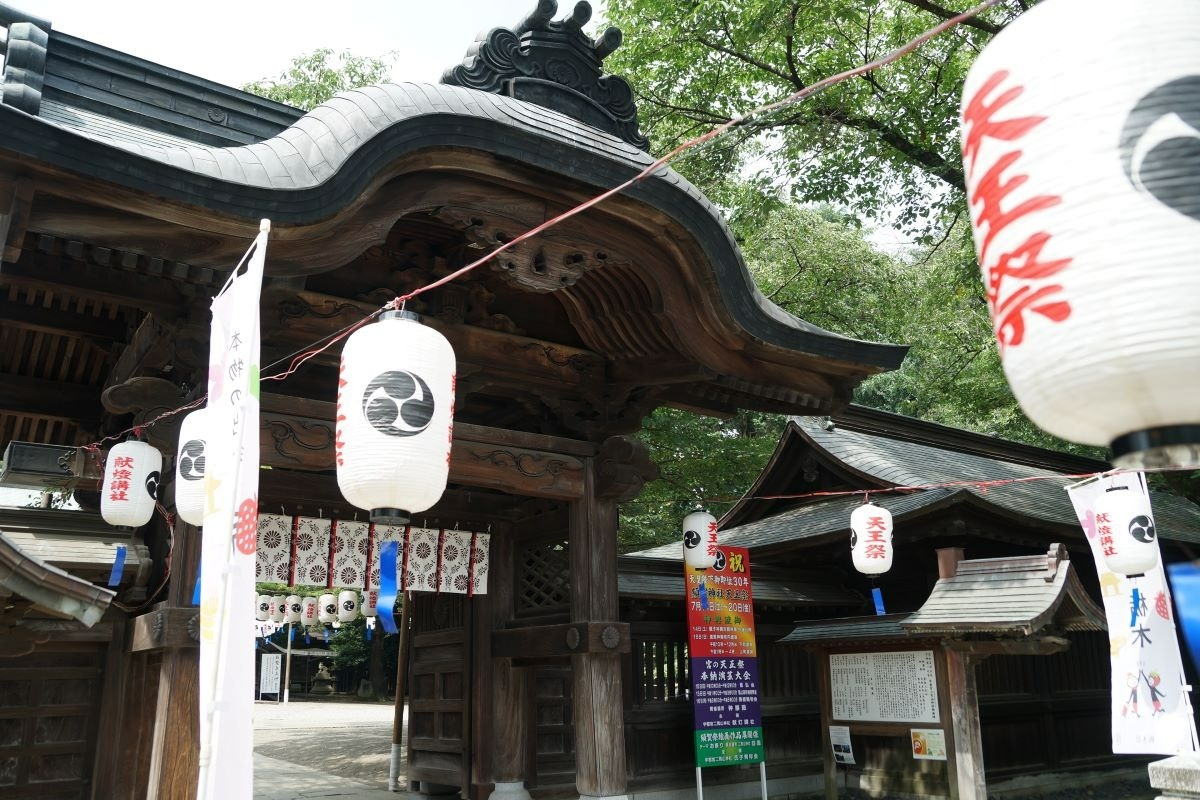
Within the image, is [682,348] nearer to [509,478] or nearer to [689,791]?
[509,478]

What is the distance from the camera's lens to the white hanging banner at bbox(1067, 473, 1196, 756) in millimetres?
8711

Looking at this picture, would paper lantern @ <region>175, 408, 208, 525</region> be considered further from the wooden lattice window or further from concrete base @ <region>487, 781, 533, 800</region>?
concrete base @ <region>487, 781, 533, 800</region>

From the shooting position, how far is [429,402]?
479 centimetres

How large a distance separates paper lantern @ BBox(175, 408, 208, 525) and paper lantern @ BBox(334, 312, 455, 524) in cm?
128

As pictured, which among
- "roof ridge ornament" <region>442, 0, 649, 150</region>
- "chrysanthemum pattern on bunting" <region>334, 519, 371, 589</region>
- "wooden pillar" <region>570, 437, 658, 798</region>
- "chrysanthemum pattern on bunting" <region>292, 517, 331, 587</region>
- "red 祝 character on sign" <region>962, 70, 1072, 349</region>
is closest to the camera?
"red 祝 character on sign" <region>962, 70, 1072, 349</region>

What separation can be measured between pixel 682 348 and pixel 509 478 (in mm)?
1738

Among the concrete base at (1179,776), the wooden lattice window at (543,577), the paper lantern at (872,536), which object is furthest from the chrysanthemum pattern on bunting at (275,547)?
the concrete base at (1179,776)

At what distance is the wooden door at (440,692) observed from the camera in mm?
9508

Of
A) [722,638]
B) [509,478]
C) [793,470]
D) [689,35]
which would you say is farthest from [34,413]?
[689,35]

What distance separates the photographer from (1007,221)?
9.11ft

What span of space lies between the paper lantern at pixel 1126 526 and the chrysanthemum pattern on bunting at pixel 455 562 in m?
6.42

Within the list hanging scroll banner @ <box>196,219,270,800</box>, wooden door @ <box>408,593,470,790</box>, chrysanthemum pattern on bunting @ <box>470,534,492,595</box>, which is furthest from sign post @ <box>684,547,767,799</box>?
hanging scroll banner @ <box>196,219,270,800</box>

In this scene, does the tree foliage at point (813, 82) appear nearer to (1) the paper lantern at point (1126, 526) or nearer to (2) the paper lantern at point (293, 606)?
(1) the paper lantern at point (1126, 526)

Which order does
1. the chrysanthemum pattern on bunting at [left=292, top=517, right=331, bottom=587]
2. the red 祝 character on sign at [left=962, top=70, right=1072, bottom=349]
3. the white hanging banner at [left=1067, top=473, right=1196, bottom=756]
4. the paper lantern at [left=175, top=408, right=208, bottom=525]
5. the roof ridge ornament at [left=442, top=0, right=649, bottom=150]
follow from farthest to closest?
the white hanging banner at [left=1067, top=473, right=1196, bottom=756]
the chrysanthemum pattern on bunting at [left=292, top=517, right=331, bottom=587]
the roof ridge ornament at [left=442, top=0, right=649, bottom=150]
the paper lantern at [left=175, top=408, right=208, bottom=525]
the red 祝 character on sign at [left=962, top=70, right=1072, bottom=349]
